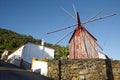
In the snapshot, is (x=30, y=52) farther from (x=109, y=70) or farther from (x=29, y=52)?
(x=109, y=70)

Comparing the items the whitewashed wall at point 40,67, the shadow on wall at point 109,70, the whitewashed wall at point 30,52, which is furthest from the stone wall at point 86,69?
the whitewashed wall at point 30,52

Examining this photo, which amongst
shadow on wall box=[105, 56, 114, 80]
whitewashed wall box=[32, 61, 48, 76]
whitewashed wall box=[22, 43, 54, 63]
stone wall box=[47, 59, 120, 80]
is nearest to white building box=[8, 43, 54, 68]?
whitewashed wall box=[22, 43, 54, 63]

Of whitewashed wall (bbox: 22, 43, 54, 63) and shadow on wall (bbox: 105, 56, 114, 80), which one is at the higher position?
whitewashed wall (bbox: 22, 43, 54, 63)

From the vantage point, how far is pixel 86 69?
9883 millimetres

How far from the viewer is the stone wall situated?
9.34 m

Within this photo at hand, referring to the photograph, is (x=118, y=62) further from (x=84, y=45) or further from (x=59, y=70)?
(x=84, y=45)

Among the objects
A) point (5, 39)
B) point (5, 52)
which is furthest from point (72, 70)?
point (5, 39)

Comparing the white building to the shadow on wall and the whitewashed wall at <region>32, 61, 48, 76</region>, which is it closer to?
the whitewashed wall at <region>32, 61, 48, 76</region>

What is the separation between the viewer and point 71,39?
18.1 metres

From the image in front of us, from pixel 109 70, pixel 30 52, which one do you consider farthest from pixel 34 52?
pixel 109 70

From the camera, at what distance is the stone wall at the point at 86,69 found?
30.7ft

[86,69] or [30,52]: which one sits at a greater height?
[30,52]

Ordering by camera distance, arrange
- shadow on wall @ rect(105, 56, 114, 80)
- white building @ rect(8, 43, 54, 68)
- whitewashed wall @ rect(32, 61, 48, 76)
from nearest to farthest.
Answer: shadow on wall @ rect(105, 56, 114, 80) → whitewashed wall @ rect(32, 61, 48, 76) → white building @ rect(8, 43, 54, 68)

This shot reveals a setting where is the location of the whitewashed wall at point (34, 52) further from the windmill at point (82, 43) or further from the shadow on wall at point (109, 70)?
the shadow on wall at point (109, 70)
